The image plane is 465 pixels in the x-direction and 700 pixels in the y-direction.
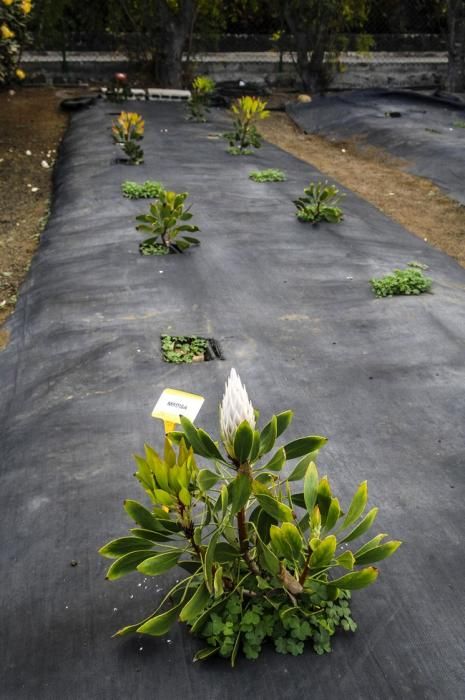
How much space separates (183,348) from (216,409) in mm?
847

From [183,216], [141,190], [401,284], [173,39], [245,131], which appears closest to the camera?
[401,284]

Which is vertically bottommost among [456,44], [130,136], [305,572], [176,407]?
[305,572]

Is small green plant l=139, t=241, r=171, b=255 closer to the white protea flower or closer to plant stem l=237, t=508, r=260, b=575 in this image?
plant stem l=237, t=508, r=260, b=575

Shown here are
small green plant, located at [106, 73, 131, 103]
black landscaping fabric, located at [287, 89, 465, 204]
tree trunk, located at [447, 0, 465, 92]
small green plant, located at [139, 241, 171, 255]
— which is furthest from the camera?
tree trunk, located at [447, 0, 465, 92]

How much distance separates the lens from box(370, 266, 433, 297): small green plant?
5227 mm

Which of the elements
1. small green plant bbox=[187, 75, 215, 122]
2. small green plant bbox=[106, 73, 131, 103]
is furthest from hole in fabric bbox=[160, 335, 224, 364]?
small green plant bbox=[106, 73, 131, 103]

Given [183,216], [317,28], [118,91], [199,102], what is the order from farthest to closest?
1. [317,28]
2. [118,91]
3. [199,102]
4. [183,216]

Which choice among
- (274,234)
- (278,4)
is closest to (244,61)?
(278,4)

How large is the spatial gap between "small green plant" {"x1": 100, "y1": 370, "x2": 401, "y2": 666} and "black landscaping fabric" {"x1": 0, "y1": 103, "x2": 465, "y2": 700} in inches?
4.6

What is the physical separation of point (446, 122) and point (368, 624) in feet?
41.3

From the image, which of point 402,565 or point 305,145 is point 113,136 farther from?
point 402,565

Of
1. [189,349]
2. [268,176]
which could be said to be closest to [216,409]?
[189,349]

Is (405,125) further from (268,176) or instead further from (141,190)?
(141,190)

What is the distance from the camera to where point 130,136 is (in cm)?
1016
